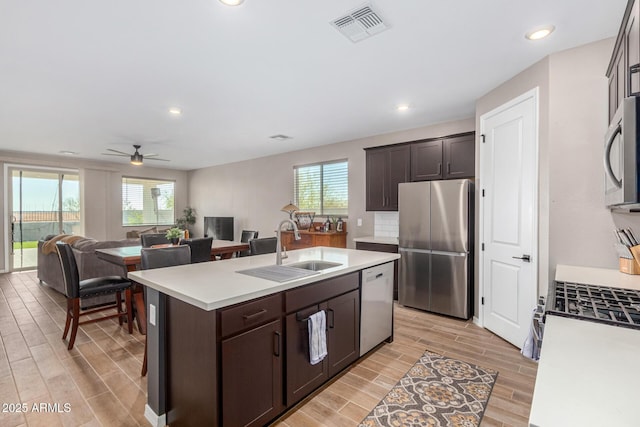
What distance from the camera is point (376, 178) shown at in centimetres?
486

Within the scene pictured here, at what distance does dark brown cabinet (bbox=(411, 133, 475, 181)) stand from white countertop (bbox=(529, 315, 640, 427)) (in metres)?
3.13

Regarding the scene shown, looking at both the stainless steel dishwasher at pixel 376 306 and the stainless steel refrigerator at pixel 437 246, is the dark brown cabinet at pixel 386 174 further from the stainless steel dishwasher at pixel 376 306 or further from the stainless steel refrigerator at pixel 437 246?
the stainless steel dishwasher at pixel 376 306

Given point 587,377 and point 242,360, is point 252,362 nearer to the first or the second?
point 242,360

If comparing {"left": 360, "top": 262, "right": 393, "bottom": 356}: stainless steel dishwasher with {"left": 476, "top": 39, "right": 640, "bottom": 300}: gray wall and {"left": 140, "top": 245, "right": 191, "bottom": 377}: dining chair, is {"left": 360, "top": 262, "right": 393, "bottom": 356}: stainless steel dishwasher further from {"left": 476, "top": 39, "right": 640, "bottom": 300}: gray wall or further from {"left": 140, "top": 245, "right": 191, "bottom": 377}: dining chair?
{"left": 140, "top": 245, "right": 191, "bottom": 377}: dining chair

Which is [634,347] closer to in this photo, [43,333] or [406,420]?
[406,420]

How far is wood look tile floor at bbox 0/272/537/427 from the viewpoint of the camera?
1.99 meters

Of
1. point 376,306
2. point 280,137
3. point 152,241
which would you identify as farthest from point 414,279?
point 152,241

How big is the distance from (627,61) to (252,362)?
2.59 meters

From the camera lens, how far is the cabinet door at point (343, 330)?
2.30m

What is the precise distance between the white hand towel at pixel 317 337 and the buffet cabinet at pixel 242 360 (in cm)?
4

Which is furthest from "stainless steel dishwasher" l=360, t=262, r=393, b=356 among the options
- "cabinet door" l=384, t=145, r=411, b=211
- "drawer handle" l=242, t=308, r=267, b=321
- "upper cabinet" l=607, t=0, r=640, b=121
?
"upper cabinet" l=607, t=0, r=640, b=121

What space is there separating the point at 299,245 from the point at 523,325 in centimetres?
372

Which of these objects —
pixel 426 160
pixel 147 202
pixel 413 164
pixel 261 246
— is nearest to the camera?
pixel 261 246

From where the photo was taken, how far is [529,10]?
6.53ft
